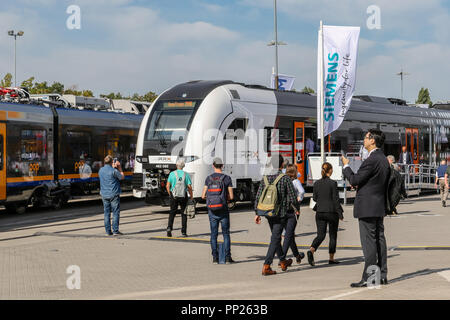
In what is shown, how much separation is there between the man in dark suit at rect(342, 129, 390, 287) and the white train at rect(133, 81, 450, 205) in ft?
36.3

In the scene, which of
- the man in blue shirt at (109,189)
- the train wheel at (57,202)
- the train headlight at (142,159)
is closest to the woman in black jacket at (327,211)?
the man in blue shirt at (109,189)

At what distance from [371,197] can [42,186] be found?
47.4 ft

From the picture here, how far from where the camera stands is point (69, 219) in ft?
60.5

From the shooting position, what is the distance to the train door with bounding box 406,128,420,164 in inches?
1188

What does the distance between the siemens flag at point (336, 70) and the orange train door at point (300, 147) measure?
91.6 inches

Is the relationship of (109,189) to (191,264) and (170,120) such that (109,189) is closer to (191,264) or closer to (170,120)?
(191,264)

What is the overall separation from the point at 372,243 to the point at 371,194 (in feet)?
1.99

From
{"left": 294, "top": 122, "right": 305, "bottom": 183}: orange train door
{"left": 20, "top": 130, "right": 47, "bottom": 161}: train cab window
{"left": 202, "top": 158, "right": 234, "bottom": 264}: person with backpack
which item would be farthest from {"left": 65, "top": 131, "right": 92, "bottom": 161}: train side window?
{"left": 202, "top": 158, "right": 234, "bottom": 264}: person with backpack

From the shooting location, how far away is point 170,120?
19984mm

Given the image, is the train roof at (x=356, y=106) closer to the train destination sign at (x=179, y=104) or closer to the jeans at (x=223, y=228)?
the train destination sign at (x=179, y=104)

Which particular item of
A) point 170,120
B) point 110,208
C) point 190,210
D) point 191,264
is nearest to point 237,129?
point 170,120

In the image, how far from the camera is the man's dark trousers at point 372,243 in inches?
329
